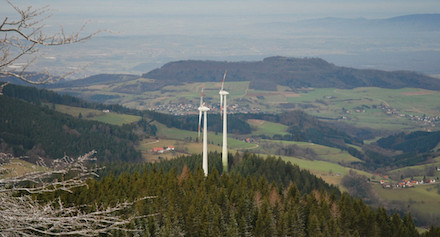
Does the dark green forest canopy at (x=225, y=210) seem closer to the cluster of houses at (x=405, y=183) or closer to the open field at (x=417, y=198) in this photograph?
the open field at (x=417, y=198)

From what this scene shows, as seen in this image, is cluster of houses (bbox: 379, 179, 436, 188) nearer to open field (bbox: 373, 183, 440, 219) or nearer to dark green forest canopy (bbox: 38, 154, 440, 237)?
open field (bbox: 373, 183, 440, 219)

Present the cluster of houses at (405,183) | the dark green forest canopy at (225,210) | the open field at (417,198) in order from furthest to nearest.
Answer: the cluster of houses at (405,183) → the open field at (417,198) → the dark green forest canopy at (225,210)

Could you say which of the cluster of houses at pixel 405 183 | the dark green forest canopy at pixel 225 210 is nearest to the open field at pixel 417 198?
the cluster of houses at pixel 405 183

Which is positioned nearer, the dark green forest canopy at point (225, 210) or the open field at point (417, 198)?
the dark green forest canopy at point (225, 210)

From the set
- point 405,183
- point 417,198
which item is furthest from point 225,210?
point 405,183

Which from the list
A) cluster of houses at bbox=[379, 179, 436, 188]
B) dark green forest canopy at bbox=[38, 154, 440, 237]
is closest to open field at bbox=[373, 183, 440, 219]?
cluster of houses at bbox=[379, 179, 436, 188]

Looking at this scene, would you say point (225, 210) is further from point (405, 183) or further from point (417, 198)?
point (405, 183)

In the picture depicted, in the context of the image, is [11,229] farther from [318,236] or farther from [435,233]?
[435,233]

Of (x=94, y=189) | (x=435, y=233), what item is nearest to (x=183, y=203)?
(x=94, y=189)
